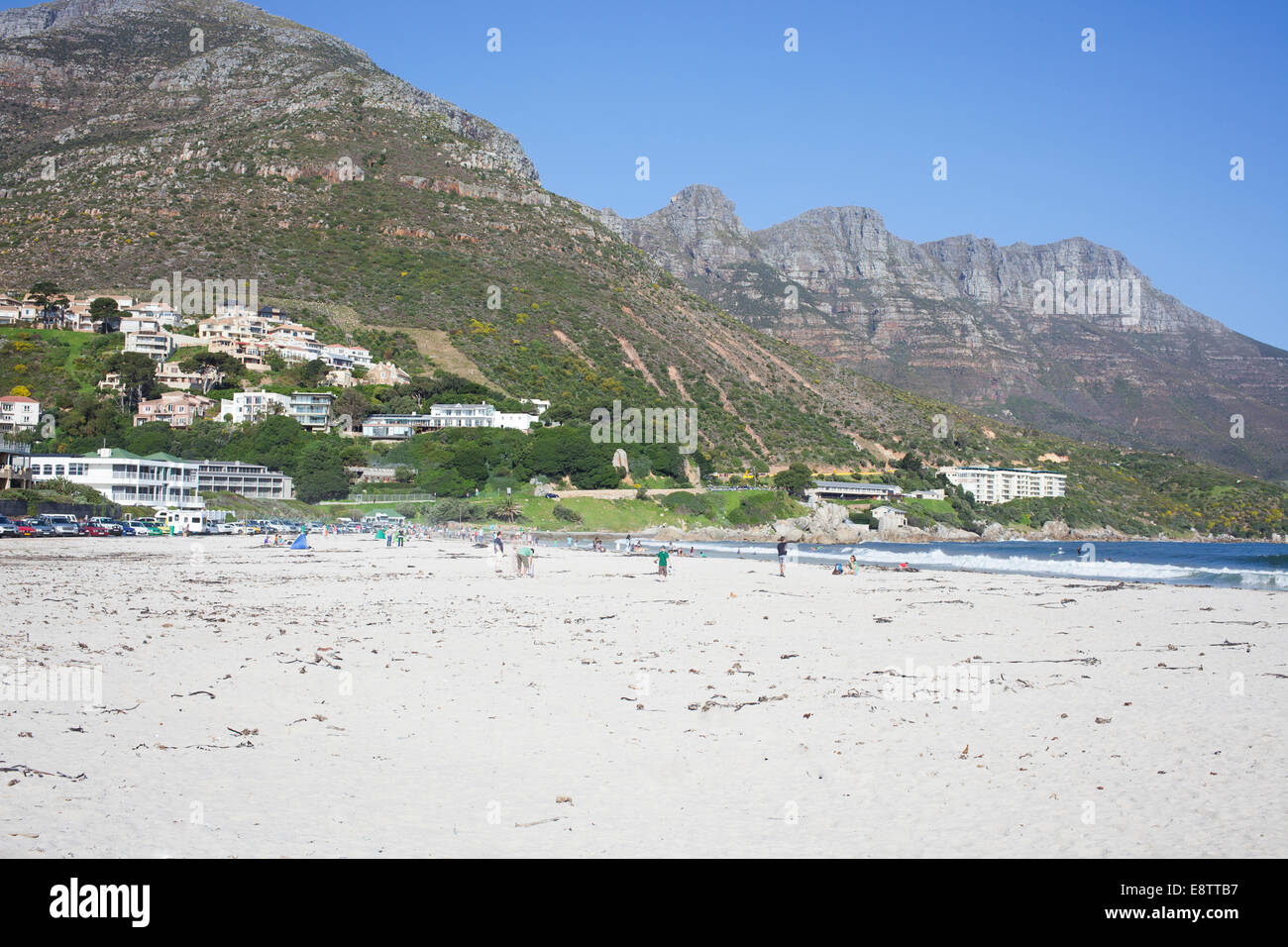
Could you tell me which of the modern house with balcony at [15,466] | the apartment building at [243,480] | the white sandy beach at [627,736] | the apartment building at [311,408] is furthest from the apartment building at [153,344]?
the white sandy beach at [627,736]

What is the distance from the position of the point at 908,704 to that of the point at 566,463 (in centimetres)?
7424

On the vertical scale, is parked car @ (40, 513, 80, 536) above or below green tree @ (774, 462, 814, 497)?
below

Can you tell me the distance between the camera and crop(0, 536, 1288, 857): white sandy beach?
6.22 meters

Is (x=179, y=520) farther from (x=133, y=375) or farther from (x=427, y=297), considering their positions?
(x=427, y=297)

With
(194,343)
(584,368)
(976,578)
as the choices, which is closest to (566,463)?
(584,368)

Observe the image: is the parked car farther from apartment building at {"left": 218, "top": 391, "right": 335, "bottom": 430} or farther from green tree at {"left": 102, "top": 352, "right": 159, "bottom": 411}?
green tree at {"left": 102, "top": 352, "right": 159, "bottom": 411}

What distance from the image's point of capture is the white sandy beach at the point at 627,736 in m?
6.22

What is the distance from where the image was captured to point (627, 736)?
8.86m

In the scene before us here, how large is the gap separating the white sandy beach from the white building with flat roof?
93393 millimetres

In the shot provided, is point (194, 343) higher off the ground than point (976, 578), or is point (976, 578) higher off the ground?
point (194, 343)

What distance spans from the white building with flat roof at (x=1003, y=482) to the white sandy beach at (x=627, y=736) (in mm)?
93393

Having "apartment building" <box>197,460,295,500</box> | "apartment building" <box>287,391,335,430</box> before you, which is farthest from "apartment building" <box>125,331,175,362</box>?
"apartment building" <box>197,460,295,500</box>
